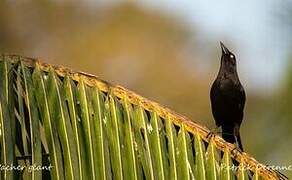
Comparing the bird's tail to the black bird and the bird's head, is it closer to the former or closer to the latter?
the black bird

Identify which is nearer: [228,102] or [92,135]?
[92,135]

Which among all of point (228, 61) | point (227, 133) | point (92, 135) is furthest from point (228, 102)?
point (92, 135)

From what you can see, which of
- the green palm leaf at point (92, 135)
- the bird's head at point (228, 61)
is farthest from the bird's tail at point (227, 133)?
the green palm leaf at point (92, 135)

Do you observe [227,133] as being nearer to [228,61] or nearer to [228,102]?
[228,102]

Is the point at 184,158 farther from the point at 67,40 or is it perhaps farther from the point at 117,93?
the point at 67,40

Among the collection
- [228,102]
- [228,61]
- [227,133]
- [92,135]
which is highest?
[228,61]

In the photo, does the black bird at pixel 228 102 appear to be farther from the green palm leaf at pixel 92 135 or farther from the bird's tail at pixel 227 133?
the green palm leaf at pixel 92 135

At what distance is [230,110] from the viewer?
5285 mm

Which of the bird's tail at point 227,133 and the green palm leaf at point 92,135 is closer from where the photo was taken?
→ the green palm leaf at point 92,135

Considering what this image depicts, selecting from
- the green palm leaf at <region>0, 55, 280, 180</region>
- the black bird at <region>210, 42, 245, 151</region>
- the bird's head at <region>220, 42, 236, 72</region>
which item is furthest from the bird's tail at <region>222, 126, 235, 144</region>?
the green palm leaf at <region>0, 55, 280, 180</region>

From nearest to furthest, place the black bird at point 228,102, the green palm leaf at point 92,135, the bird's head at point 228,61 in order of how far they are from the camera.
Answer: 1. the green palm leaf at point 92,135
2. the black bird at point 228,102
3. the bird's head at point 228,61

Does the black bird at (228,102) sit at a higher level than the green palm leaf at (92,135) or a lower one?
higher

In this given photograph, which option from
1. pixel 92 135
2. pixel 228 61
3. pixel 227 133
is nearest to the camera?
pixel 92 135

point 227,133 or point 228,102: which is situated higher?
point 228,102
